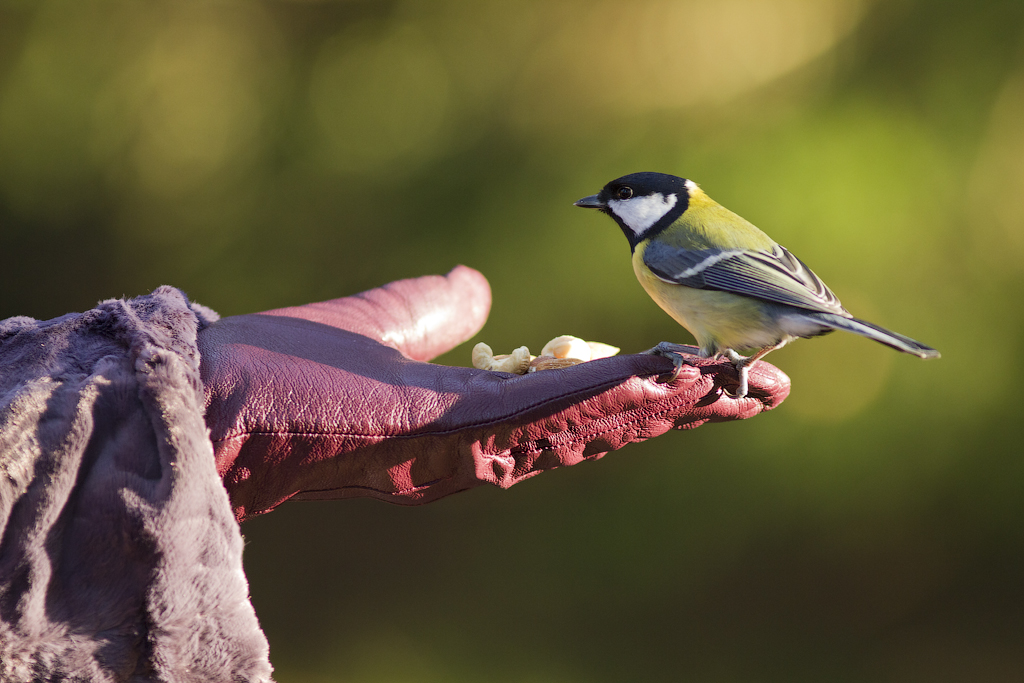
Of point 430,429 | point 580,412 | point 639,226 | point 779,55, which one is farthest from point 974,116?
point 430,429

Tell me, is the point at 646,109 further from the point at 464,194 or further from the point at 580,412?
the point at 580,412

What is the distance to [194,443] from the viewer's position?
518 mm

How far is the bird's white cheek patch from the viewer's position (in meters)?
0.89

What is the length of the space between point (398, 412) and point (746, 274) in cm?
40

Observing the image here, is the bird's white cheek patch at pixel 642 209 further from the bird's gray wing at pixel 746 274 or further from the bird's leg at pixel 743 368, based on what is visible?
the bird's leg at pixel 743 368

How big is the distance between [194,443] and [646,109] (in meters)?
1.35

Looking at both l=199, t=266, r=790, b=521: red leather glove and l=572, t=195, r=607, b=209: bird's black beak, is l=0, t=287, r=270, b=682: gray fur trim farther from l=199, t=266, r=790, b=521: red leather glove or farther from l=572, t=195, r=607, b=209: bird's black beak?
l=572, t=195, r=607, b=209: bird's black beak

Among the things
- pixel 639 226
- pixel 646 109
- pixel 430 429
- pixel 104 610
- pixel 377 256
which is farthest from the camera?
pixel 377 256

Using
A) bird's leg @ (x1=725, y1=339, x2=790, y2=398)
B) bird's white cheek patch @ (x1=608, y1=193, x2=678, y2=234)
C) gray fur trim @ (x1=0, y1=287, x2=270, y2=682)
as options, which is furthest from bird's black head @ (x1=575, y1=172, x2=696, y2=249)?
gray fur trim @ (x1=0, y1=287, x2=270, y2=682)

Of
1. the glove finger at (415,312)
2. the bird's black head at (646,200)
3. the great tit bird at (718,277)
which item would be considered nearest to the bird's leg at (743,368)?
the great tit bird at (718,277)

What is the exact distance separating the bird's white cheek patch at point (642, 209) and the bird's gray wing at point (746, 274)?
0.22 ft

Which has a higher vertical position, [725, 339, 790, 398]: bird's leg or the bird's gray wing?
the bird's gray wing

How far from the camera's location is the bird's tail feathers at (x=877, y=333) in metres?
0.60

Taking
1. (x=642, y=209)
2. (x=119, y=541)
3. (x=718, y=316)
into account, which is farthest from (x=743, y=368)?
(x=119, y=541)
